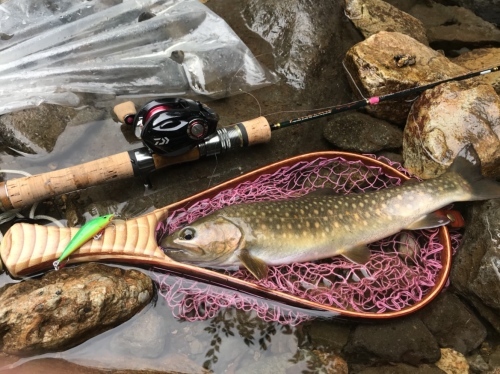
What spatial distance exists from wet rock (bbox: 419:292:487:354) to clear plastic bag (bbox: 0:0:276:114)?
231cm

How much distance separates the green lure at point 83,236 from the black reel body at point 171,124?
602 mm

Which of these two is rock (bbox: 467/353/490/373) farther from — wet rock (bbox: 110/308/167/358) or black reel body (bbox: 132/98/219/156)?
black reel body (bbox: 132/98/219/156)

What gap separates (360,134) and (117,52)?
216 cm

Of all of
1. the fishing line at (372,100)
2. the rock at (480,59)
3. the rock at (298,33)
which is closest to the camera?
Result: the fishing line at (372,100)

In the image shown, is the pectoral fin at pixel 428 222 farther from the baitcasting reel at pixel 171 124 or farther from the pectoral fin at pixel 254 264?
the baitcasting reel at pixel 171 124

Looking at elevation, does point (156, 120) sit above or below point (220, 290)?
above

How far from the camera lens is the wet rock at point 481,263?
10.7ft

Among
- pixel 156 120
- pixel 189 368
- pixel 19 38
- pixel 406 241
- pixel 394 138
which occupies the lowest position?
pixel 189 368

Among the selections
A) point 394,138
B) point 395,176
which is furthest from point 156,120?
point 394,138

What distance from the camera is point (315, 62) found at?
429 centimetres

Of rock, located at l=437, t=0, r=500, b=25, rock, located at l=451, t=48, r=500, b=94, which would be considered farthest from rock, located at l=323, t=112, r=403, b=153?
rock, located at l=437, t=0, r=500, b=25

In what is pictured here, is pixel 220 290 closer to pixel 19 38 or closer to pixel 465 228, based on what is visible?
pixel 465 228

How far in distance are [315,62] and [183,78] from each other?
1.22 metres

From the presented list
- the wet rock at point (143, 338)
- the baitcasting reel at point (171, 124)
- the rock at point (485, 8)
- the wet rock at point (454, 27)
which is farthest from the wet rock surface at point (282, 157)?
the rock at point (485, 8)
